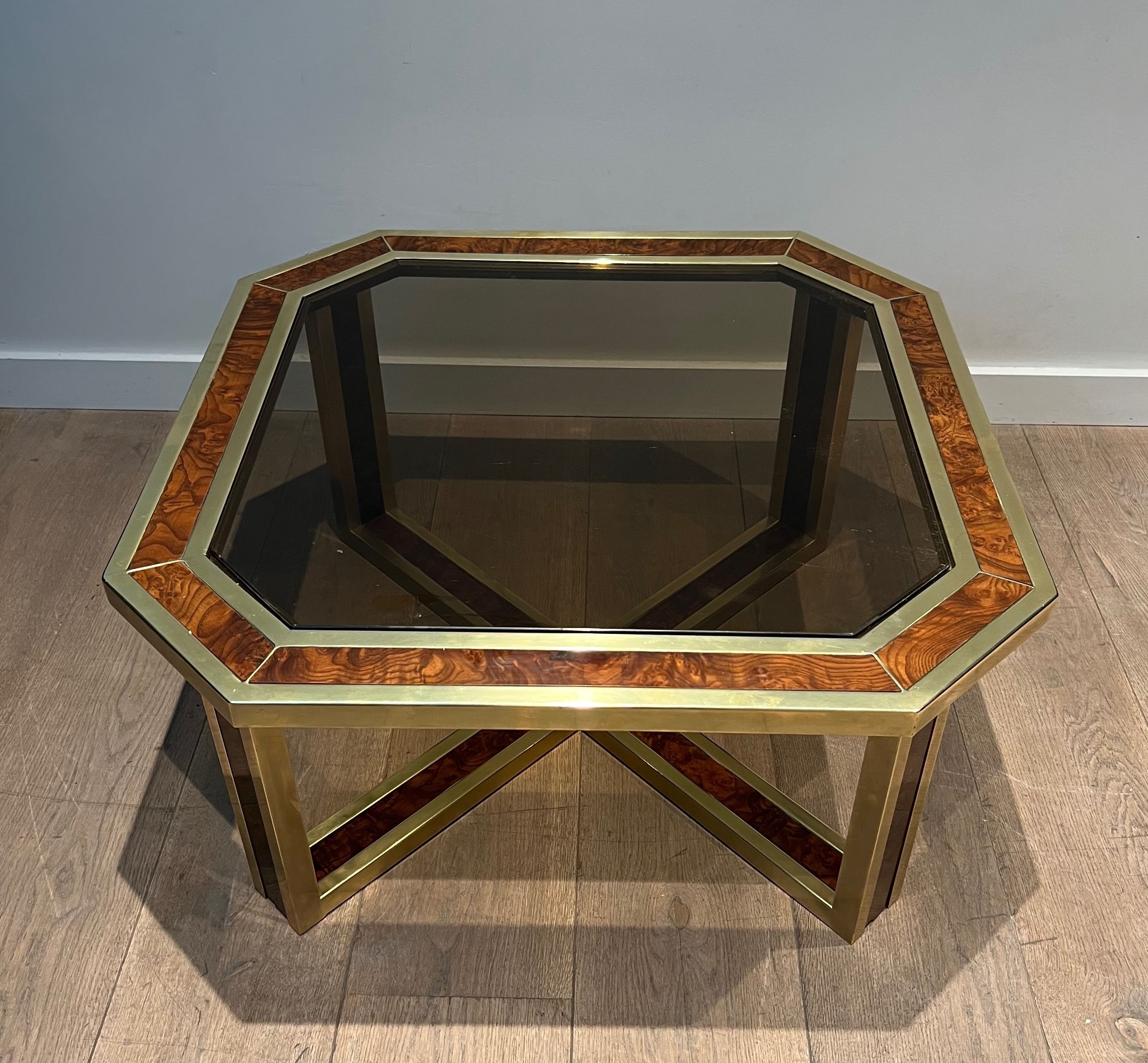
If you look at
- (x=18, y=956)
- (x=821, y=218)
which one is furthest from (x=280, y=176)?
(x=18, y=956)

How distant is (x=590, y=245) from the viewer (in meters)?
1.24

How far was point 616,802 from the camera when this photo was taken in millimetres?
1174

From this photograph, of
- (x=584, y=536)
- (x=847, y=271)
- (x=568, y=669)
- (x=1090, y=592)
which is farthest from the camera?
(x=1090, y=592)

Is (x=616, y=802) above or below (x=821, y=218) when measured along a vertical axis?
below

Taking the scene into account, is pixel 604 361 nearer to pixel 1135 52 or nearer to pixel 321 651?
pixel 321 651

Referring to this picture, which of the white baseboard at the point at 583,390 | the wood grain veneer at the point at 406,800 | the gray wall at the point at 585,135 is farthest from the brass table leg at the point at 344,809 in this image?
the gray wall at the point at 585,135

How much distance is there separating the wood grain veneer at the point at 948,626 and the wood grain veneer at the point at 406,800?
53 cm

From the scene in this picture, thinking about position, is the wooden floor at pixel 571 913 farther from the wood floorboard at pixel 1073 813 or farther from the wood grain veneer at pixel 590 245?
the wood grain veneer at pixel 590 245

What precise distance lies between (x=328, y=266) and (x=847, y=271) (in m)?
0.57

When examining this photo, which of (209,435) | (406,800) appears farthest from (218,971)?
(209,435)

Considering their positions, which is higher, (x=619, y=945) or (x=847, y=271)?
(x=847, y=271)

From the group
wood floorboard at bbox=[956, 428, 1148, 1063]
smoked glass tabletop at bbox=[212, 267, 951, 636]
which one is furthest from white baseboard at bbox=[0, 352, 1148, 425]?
wood floorboard at bbox=[956, 428, 1148, 1063]

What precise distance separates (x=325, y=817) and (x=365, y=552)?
0.38 meters

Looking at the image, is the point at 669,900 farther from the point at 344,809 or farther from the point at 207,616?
the point at 207,616
